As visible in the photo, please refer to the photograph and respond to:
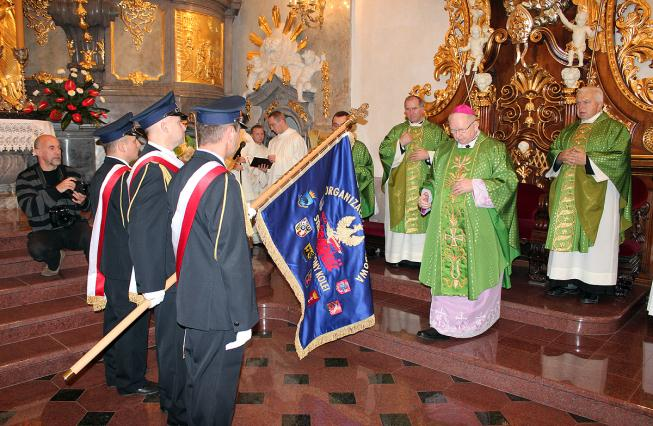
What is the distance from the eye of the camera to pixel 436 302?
14.9ft

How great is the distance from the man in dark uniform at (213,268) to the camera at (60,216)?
3.09 meters

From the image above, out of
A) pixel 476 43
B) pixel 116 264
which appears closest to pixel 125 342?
pixel 116 264

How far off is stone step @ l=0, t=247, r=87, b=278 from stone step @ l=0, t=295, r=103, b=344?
64 centimetres

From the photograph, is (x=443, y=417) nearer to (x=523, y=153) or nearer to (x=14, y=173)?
(x=523, y=153)

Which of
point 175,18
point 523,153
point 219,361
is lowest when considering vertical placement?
point 219,361

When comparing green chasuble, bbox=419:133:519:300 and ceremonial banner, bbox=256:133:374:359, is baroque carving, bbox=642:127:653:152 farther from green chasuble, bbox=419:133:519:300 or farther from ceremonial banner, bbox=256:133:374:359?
ceremonial banner, bbox=256:133:374:359

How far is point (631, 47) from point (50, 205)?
6510mm

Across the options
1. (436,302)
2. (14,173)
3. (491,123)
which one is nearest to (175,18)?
(14,173)

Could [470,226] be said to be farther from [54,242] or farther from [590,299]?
[54,242]

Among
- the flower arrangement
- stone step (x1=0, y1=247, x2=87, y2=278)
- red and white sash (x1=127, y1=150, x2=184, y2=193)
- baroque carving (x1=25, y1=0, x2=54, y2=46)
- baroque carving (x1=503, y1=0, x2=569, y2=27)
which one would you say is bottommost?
stone step (x1=0, y1=247, x2=87, y2=278)

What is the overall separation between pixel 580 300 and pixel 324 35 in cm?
601

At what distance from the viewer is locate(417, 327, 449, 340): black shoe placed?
14.7 ft

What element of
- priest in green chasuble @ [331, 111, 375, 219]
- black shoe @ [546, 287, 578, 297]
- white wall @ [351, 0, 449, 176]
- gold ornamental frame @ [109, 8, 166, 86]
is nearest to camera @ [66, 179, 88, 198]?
priest in green chasuble @ [331, 111, 375, 219]

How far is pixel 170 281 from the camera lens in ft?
10.3
